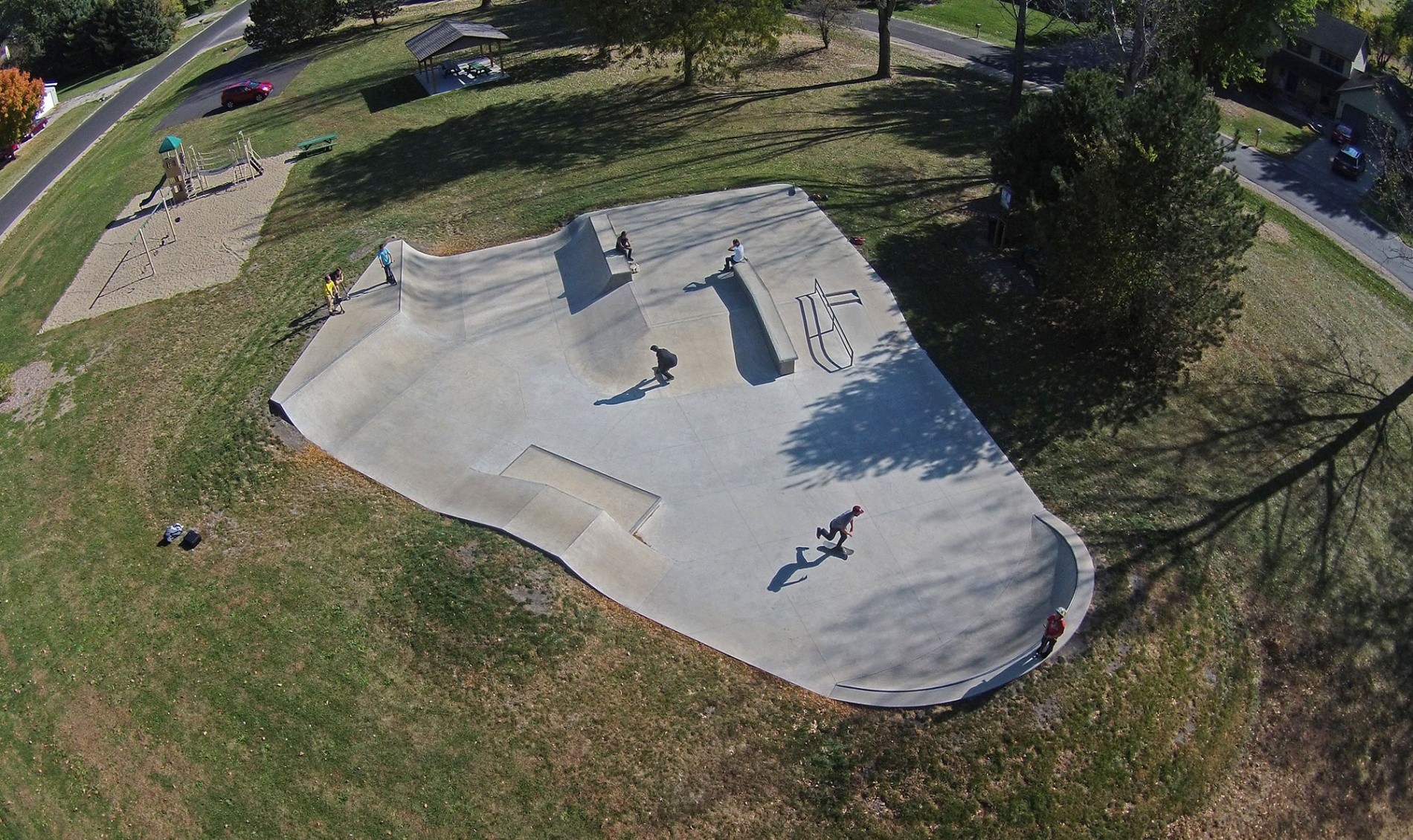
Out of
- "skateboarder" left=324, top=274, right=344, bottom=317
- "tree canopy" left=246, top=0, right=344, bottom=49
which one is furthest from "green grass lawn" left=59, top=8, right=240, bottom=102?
"skateboarder" left=324, top=274, right=344, bottom=317

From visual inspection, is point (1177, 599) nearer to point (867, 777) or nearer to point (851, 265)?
point (867, 777)

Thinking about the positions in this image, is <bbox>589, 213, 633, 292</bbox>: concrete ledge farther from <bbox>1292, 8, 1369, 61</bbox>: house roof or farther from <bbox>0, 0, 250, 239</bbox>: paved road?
<bbox>1292, 8, 1369, 61</bbox>: house roof

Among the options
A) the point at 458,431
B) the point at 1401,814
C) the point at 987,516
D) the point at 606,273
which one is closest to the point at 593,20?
the point at 606,273

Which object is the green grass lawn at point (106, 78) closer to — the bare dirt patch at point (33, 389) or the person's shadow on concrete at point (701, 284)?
the bare dirt patch at point (33, 389)

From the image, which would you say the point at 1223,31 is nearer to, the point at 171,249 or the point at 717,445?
the point at 717,445

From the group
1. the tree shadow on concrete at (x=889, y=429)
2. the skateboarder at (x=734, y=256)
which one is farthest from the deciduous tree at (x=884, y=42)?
the tree shadow on concrete at (x=889, y=429)

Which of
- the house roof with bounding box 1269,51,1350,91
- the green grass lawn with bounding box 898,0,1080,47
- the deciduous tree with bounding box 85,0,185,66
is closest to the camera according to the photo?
the house roof with bounding box 1269,51,1350,91

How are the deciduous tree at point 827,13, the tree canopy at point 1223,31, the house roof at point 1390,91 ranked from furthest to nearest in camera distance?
the house roof at point 1390,91, the deciduous tree at point 827,13, the tree canopy at point 1223,31
